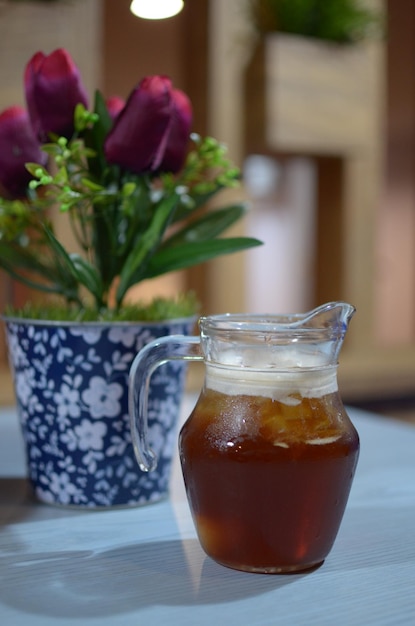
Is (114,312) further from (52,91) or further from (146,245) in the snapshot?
(52,91)

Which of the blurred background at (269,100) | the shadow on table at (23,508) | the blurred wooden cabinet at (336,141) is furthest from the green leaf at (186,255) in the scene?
the blurred wooden cabinet at (336,141)

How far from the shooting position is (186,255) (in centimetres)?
67

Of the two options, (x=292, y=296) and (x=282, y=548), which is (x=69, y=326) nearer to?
(x=282, y=548)

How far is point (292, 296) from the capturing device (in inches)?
116

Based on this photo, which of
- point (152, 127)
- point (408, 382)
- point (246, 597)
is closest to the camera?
point (246, 597)

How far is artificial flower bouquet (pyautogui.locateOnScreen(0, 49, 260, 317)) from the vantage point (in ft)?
2.00

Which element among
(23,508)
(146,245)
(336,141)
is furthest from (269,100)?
(23,508)

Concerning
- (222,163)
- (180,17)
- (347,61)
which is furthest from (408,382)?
(222,163)

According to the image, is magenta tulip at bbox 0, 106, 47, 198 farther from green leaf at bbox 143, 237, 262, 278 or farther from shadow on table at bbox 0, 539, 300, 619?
shadow on table at bbox 0, 539, 300, 619

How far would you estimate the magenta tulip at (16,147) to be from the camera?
664 millimetres

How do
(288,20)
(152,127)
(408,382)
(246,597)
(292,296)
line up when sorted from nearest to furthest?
1. (246,597)
2. (152,127)
3. (288,20)
4. (408,382)
5. (292,296)

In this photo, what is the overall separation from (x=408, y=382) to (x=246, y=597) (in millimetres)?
1741

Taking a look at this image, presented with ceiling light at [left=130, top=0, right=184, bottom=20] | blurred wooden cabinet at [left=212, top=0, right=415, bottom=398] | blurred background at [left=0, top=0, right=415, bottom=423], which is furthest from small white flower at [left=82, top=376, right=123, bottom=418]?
blurred wooden cabinet at [left=212, top=0, right=415, bottom=398]

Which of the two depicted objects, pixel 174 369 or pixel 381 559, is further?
pixel 174 369
